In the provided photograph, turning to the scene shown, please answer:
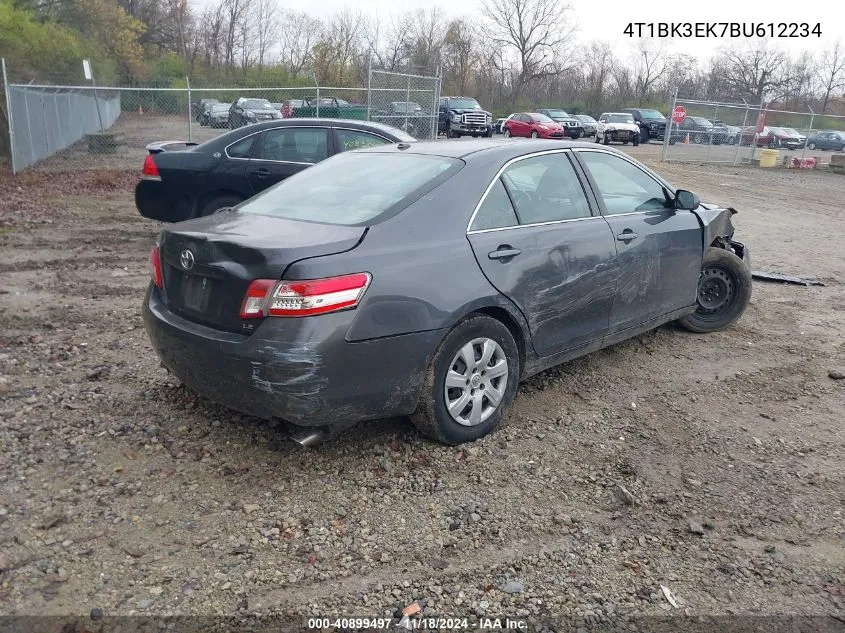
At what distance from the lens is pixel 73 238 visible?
8.86m

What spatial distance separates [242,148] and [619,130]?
30336 millimetres

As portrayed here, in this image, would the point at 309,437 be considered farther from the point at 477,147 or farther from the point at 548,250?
the point at 477,147

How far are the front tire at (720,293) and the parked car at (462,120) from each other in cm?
2681

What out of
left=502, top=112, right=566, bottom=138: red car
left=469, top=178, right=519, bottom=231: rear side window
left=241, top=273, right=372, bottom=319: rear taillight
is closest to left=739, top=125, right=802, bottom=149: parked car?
left=502, top=112, right=566, bottom=138: red car

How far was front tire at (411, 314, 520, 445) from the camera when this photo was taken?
3.54 meters

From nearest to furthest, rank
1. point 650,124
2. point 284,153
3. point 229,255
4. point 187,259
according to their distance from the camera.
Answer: point 229,255
point 187,259
point 284,153
point 650,124

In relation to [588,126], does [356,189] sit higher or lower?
higher

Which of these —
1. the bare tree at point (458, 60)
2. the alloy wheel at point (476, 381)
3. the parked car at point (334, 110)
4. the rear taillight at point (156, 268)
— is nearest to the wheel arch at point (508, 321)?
the alloy wheel at point (476, 381)

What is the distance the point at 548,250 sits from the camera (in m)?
4.03

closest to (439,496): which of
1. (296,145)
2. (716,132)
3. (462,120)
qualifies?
(296,145)

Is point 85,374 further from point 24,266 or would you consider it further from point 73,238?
point 73,238

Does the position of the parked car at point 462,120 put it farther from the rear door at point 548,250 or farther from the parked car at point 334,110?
the rear door at point 548,250

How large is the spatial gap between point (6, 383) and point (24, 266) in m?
3.48

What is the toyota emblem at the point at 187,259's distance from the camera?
3453mm
